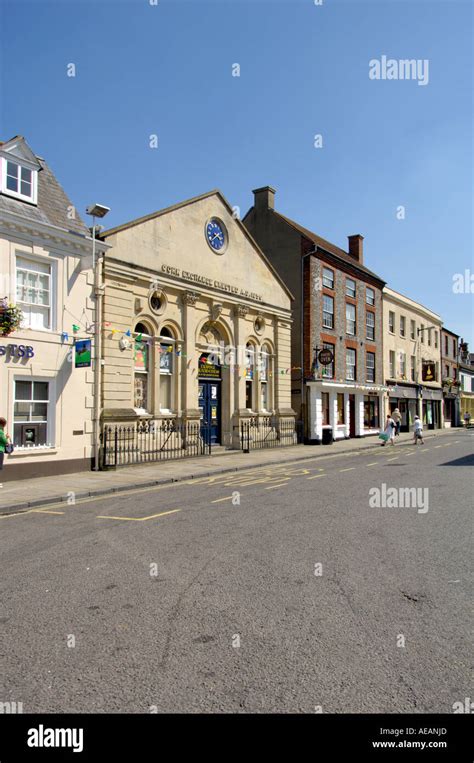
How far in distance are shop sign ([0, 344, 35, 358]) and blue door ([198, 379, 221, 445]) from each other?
29.4ft

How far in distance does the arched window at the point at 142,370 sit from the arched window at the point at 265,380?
7819 millimetres

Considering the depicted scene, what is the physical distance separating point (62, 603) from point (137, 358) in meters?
14.6

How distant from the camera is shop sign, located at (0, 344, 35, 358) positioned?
1434cm

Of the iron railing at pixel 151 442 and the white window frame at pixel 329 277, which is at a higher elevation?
the white window frame at pixel 329 277

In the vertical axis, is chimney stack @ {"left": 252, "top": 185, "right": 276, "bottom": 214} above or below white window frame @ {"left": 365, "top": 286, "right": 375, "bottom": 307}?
above

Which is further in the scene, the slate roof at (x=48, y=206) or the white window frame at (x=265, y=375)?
the white window frame at (x=265, y=375)

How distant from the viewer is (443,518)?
8.91 meters

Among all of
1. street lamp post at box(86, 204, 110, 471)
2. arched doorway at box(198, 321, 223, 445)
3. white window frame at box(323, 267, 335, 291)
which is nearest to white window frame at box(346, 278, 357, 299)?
white window frame at box(323, 267, 335, 291)

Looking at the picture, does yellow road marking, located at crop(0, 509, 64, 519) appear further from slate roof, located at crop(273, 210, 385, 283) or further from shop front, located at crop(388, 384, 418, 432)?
shop front, located at crop(388, 384, 418, 432)

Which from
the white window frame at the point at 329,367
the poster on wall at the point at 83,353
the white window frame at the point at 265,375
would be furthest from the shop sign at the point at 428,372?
the poster on wall at the point at 83,353

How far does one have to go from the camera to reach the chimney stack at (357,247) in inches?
1563

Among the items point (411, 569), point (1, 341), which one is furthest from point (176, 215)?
point (411, 569)

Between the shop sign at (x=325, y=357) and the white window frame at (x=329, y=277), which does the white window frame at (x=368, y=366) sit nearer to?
the white window frame at (x=329, y=277)

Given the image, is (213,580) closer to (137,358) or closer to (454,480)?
(454,480)
